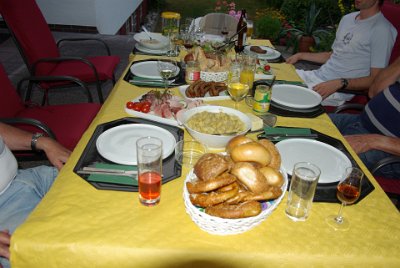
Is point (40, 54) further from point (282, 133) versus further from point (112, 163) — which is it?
point (282, 133)

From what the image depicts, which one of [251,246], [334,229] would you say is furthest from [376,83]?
[251,246]

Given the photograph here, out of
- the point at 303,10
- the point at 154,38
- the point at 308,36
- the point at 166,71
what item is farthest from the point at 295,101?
the point at 303,10

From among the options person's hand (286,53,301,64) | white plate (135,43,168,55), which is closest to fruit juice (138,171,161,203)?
white plate (135,43,168,55)

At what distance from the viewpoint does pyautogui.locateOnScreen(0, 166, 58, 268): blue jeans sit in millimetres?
1379

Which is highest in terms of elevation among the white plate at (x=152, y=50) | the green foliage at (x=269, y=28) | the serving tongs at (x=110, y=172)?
the serving tongs at (x=110, y=172)

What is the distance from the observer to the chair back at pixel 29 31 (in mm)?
2518

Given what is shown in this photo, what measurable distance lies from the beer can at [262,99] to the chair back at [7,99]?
1.51 metres

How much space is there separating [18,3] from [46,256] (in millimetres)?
2486

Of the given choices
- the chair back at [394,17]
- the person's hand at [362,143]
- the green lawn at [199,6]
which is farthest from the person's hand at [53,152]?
the green lawn at [199,6]

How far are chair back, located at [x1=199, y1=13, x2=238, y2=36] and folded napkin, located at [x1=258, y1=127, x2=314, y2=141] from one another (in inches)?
86.6

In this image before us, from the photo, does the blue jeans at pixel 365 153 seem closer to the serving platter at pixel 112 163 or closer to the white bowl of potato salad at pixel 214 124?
the white bowl of potato salad at pixel 214 124

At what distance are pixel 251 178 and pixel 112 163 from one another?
55 cm

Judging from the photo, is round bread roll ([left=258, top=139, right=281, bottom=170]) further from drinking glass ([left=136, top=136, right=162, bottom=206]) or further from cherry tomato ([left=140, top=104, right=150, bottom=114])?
cherry tomato ([left=140, top=104, right=150, bottom=114])

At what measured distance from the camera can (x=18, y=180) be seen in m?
1.54
